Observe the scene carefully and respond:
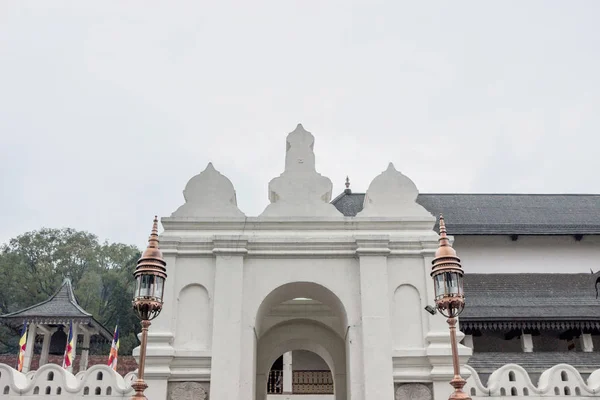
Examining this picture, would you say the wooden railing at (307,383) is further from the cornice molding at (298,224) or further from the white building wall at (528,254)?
the cornice molding at (298,224)

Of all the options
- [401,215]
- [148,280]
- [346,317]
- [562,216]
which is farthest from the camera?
[562,216]

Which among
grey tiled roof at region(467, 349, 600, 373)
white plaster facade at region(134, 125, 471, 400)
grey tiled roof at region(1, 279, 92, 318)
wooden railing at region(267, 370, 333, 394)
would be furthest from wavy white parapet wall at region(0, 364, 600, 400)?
grey tiled roof at region(1, 279, 92, 318)

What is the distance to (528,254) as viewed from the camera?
18875 mm

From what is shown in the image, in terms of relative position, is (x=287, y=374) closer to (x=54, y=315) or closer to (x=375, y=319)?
(x=54, y=315)

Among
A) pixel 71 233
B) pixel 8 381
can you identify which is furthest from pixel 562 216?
pixel 71 233

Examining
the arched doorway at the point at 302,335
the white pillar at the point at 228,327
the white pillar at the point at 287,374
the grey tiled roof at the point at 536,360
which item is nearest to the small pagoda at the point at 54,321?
the white pillar at the point at 287,374

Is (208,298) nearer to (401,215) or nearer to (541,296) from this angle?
(401,215)

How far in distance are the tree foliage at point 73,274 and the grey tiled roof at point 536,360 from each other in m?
34.8

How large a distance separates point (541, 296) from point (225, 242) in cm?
1145

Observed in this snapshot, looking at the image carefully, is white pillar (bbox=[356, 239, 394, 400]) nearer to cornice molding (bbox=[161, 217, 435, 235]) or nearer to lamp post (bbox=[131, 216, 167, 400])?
cornice molding (bbox=[161, 217, 435, 235])

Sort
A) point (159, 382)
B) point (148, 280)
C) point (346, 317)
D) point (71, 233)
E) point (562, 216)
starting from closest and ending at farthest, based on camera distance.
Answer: point (148, 280), point (159, 382), point (346, 317), point (562, 216), point (71, 233)

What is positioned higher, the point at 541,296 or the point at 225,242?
the point at 541,296

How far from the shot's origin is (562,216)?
2023cm

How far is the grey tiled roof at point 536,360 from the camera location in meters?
14.1
